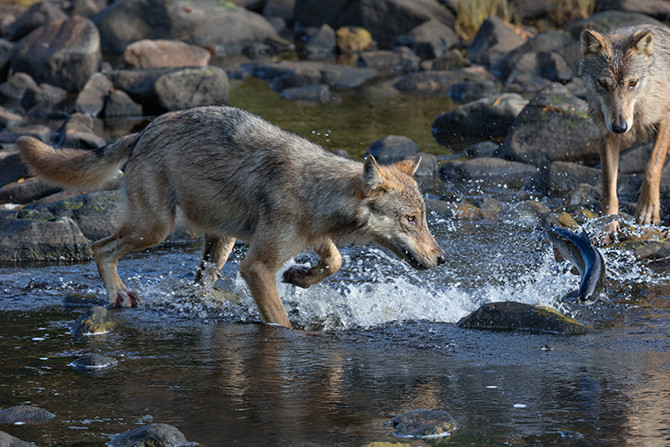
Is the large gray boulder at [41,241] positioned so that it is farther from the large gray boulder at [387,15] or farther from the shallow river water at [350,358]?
the large gray boulder at [387,15]

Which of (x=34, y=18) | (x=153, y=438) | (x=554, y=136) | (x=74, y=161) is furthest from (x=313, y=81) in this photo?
(x=153, y=438)

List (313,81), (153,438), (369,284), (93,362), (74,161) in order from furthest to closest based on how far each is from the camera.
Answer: (313,81) → (369,284) → (74,161) → (93,362) → (153,438)

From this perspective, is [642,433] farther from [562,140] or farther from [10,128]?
[10,128]

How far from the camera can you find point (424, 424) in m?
4.80

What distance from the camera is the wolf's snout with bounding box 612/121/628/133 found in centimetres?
907

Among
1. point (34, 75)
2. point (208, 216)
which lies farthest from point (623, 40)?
point (34, 75)

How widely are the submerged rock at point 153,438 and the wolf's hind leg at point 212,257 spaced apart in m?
3.49

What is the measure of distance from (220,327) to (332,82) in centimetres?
1384

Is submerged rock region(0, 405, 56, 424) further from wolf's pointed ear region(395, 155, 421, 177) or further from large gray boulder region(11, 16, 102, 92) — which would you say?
large gray boulder region(11, 16, 102, 92)

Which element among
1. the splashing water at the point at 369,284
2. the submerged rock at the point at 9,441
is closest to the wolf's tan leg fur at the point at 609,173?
the splashing water at the point at 369,284

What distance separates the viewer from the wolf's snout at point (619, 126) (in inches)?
357

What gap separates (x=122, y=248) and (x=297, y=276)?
1.59 meters

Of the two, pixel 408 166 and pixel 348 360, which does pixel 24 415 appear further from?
pixel 408 166

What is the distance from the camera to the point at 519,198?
11312 mm
